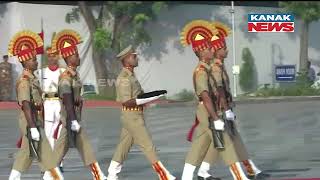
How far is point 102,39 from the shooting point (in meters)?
31.6

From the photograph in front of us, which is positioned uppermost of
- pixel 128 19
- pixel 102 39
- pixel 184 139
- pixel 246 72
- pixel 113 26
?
pixel 128 19

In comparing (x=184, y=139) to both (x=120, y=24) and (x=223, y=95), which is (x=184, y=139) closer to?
(x=223, y=95)

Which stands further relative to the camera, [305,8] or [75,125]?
[305,8]

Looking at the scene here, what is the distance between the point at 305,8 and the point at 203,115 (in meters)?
22.2

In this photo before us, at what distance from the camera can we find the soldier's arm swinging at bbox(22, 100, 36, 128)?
9977 mm

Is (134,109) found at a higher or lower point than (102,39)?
lower

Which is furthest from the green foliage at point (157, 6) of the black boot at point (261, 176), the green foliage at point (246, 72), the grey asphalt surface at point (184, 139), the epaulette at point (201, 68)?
the epaulette at point (201, 68)

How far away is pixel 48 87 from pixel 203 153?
2715 millimetres

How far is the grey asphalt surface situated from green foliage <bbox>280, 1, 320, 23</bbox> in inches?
170

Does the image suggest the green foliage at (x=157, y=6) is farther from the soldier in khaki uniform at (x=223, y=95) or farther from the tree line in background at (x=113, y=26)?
the soldier in khaki uniform at (x=223, y=95)

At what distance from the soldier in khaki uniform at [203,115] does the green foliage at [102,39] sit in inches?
827

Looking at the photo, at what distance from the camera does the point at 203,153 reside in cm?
1045

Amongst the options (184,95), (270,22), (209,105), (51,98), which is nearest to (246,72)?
(270,22)

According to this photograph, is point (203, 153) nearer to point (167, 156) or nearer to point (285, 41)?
point (167, 156)
